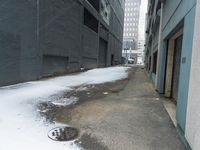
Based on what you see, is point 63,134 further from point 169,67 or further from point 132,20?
point 132,20

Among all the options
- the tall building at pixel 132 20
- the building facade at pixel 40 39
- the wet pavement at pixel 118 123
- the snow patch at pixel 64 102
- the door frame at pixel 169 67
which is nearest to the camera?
the wet pavement at pixel 118 123

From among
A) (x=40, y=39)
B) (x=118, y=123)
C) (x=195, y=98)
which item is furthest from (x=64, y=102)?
(x=40, y=39)

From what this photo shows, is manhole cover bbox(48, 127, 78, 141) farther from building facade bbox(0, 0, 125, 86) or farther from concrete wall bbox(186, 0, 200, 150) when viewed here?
building facade bbox(0, 0, 125, 86)

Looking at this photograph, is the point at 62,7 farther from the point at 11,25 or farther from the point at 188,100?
the point at 188,100

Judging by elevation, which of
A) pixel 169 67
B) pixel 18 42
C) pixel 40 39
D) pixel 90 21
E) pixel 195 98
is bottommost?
pixel 195 98

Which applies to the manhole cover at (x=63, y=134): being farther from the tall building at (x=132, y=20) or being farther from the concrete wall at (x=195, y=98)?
the tall building at (x=132, y=20)

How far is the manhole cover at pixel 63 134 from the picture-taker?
2.62 meters

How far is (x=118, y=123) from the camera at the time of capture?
3363 millimetres

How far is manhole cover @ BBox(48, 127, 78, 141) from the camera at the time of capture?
8.59ft

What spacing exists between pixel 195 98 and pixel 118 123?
5.07ft

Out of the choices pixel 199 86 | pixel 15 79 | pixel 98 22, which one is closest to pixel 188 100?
pixel 199 86

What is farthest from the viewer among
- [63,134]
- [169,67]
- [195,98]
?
[169,67]

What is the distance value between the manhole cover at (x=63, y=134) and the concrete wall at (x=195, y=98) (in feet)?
5.54

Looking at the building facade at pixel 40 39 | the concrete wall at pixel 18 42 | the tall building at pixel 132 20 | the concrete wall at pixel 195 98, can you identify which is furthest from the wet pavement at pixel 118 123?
the tall building at pixel 132 20
